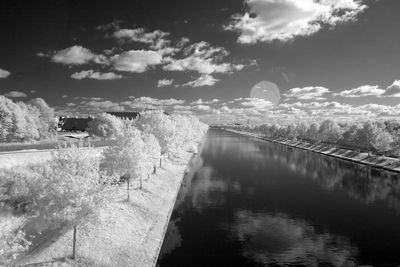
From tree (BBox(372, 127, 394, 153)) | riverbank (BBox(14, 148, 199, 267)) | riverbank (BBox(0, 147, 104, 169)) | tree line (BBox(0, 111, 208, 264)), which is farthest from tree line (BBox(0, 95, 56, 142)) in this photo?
tree (BBox(372, 127, 394, 153))

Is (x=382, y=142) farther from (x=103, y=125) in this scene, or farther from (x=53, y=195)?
(x=53, y=195)

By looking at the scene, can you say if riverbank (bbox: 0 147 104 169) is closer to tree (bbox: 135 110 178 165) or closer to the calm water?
the calm water

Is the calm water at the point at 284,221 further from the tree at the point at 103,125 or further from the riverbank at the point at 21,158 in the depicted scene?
the tree at the point at 103,125

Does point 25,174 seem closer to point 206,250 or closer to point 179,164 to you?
point 206,250

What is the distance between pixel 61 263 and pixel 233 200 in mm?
38747

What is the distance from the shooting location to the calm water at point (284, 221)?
3772 cm

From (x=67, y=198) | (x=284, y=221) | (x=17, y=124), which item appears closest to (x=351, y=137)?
(x=284, y=221)

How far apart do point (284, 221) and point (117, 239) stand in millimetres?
26496

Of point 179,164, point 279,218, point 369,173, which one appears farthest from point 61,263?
point 369,173

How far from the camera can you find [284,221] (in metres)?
51.1

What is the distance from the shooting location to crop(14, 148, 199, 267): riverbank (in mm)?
31964

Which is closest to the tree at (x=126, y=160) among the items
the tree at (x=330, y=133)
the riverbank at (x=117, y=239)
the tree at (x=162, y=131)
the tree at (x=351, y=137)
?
the riverbank at (x=117, y=239)

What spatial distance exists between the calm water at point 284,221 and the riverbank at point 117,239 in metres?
2.16

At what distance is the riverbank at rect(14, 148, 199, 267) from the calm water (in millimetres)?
2158
